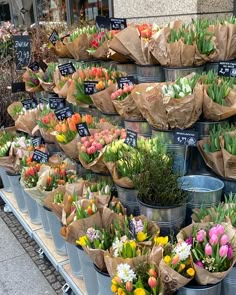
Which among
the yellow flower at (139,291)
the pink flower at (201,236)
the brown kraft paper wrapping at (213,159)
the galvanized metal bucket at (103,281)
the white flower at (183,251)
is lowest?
the galvanized metal bucket at (103,281)

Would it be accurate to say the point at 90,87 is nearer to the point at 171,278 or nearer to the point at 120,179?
the point at 120,179

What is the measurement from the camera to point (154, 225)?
183 cm

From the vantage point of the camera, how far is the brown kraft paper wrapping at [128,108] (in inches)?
93.3

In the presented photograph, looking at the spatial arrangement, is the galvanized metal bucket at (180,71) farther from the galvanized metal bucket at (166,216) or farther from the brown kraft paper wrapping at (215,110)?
the galvanized metal bucket at (166,216)

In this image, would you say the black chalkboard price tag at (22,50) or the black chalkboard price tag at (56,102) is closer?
the black chalkboard price tag at (56,102)

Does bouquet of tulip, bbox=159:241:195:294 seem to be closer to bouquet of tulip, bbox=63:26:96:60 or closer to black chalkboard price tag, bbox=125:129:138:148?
black chalkboard price tag, bbox=125:129:138:148

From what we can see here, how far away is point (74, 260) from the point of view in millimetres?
2334

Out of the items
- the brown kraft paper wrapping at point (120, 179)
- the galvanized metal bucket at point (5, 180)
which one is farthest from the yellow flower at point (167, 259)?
the galvanized metal bucket at point (5, 180)

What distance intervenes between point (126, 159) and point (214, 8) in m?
2.62

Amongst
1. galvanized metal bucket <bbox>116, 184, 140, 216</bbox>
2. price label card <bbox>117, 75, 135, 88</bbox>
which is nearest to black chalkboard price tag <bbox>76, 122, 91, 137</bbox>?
price label card <bbox>117, 75, 135, 88</bbox>

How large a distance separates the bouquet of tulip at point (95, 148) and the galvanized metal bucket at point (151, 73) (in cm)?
47

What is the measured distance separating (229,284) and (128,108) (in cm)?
117

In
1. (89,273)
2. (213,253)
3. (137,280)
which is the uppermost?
(213,253)

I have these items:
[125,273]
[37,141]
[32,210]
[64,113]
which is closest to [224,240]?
[125,273]
